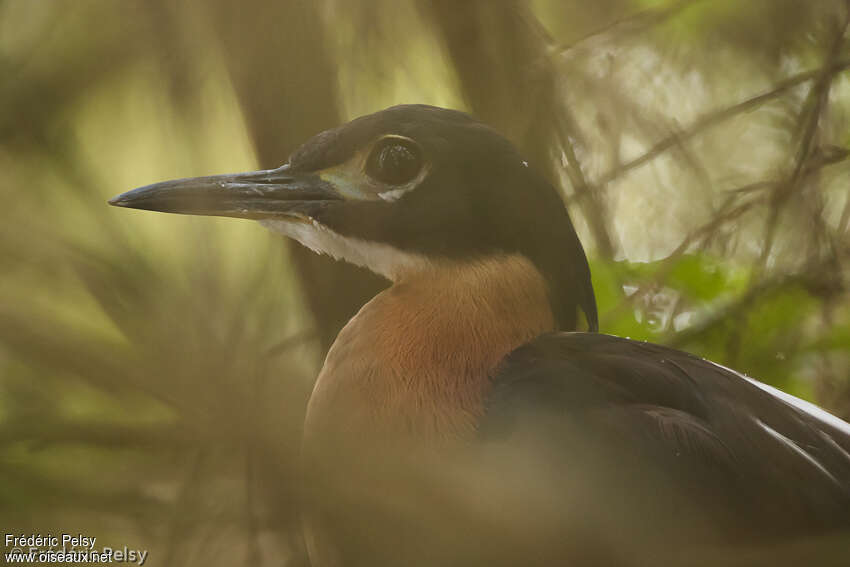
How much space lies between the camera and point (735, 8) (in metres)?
2.60

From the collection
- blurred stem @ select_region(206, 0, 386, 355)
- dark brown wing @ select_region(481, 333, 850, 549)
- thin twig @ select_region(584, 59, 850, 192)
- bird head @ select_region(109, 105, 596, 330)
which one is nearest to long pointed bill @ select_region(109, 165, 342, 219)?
bird head @ select_region(109, 105, 596, 330)

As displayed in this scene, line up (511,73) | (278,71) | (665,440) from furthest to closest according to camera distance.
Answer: (511,73) → (278,71) → (665,440)

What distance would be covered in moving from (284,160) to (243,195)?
0.20 metres

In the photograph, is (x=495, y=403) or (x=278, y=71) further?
(x=278, y=71)

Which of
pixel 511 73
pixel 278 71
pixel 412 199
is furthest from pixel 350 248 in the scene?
pixel 511 73

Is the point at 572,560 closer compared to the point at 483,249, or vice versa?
the point at 572,560

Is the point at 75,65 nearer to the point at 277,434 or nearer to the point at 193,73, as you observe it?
the point at 193,73

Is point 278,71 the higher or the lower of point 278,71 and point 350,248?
the higher

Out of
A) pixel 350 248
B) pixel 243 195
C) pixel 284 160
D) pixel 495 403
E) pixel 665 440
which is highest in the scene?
pixel 284 160

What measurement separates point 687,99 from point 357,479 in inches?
70.1

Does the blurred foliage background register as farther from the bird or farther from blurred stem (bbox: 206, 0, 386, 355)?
the bird

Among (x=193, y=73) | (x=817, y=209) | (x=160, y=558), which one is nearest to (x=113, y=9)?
(x=193, y=73)

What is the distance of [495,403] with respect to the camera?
150 cm

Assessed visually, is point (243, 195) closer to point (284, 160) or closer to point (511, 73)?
point (284, 160)
